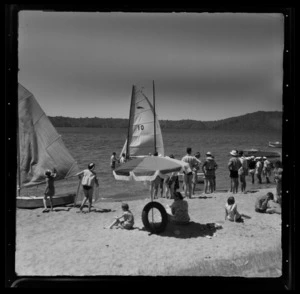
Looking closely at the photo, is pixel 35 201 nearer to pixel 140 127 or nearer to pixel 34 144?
pixel 34 144

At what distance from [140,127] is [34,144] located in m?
8.99

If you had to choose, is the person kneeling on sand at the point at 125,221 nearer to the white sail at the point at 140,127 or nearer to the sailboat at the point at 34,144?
the sailboat at the point at 34,144

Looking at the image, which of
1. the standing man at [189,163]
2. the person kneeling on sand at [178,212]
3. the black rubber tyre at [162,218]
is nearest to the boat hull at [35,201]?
the standing man at [189,163]

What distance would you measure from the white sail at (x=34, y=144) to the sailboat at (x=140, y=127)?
23.8 ft

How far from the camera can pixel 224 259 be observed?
7.04 metres

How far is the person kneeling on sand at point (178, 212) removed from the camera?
342 inches

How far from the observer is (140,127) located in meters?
21.7

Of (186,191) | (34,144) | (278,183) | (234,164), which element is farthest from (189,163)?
(34,144)

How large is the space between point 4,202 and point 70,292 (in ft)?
5.22

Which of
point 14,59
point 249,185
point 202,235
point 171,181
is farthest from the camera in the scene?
point 249,185

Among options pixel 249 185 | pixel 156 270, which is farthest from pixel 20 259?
pixel 249 185

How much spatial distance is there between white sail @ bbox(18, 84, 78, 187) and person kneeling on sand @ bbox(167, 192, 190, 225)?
7115 millimetres

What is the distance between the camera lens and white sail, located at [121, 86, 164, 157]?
21.3 m
